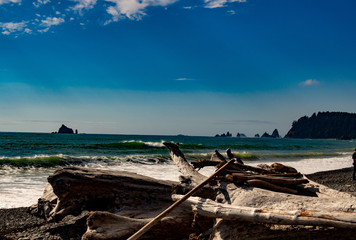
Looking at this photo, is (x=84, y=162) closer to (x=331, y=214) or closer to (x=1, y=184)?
(x=1, y=184)

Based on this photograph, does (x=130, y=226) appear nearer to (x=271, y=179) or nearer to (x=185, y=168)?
(x=185, y=168)

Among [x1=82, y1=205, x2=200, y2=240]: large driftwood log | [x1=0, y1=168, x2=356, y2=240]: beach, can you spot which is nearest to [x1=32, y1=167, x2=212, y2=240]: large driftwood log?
[x1=0, y1=168, x2=356, y2=240]: beach

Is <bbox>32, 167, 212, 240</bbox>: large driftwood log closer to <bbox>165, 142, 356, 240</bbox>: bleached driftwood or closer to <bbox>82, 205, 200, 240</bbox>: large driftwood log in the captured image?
<bbox>82, 205, 200, 240</bbox>: large driftwood log

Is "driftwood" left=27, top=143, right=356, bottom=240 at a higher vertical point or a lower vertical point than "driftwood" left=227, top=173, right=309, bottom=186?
lower

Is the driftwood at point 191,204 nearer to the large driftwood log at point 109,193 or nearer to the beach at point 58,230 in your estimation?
the large driftwood log at point 109,193

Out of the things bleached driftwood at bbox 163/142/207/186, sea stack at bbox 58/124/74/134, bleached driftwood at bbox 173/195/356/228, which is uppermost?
sea stack at bbox 58/124/74/134

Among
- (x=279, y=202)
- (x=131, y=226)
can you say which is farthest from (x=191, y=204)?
(x=279, y=202)

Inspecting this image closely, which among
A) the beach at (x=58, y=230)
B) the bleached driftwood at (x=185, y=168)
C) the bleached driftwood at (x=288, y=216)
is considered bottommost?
the beach at (x=58, y=230)

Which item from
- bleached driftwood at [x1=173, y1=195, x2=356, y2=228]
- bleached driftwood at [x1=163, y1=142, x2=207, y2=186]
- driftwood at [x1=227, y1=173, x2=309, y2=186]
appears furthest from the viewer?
bleached driftwood at [x1=163, y1=142, x2=207, y2=186]

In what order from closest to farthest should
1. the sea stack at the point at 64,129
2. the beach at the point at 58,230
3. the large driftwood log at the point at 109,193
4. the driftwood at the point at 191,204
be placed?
the beach at the point at 58,230 → the driftwood at the point at 191,204 → the large driftwood log at the point at 109,193 → the sea stack at the point at 64,129

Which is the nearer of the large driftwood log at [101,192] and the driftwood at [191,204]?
the driftwood at [191,204]

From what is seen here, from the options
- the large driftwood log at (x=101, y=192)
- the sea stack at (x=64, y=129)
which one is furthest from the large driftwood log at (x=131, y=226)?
the sea stack at (x=64, y=129)

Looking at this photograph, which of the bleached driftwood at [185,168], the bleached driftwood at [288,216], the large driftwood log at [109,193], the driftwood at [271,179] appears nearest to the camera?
the bleached driftwood at [288,216]

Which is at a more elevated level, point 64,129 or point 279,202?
point 64,129
